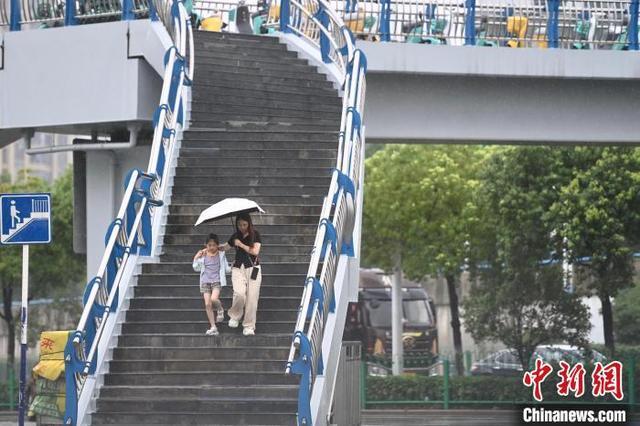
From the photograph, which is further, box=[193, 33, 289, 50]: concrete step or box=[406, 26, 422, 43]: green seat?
box=[406, 26, 422, 43]: green seat

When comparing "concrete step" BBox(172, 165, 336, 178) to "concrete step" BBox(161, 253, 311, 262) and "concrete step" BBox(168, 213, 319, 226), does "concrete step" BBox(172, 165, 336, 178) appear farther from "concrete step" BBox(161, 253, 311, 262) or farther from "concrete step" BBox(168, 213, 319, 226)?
"concrete step" BBox(161, 253, 311, 262)

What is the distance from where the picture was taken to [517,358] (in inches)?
1425

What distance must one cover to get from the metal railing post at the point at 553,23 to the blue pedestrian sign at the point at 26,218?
10874 millimetres

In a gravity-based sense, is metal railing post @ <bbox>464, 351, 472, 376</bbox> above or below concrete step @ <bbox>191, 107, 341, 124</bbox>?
below

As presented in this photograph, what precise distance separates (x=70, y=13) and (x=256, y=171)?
184 inches

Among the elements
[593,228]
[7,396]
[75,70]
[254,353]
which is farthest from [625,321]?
[254,353]

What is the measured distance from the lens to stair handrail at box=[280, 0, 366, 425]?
532 inches

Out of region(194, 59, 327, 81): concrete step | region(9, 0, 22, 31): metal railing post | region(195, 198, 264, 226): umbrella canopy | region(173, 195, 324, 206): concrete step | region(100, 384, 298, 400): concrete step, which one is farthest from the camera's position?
region(9, 0, 22, 31): metal railing post

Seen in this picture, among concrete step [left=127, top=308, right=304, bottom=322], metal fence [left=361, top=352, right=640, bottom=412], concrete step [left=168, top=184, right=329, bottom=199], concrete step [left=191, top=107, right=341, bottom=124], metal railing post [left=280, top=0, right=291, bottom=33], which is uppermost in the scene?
metal railing post [left=280, top=0, right=291, bottom=33]

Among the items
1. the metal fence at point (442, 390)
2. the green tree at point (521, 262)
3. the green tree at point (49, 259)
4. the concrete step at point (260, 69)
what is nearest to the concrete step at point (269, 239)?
the concrete step at point (260, 69)

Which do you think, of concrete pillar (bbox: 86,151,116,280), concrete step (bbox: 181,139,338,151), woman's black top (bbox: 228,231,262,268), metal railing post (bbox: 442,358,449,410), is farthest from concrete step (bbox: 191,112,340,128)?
metal railing post (bbox: 442,358,449,410)

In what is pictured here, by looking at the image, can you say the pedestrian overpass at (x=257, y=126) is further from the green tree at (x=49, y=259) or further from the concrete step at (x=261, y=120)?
the green tree at (x=49, y=259)

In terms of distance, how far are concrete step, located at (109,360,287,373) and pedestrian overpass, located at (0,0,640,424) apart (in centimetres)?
2

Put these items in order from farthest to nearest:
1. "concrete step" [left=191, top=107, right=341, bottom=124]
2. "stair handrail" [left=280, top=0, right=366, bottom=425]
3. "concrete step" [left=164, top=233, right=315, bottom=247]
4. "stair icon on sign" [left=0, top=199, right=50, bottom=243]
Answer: "concrete step" [left=191, top=107, right=341, bottom=124] → "concrete step" [left=164, top=233, right=315, bottom=247] → "stair icon on sign" [left=0, top=199, right=50, bottom=243] → "stair handrail" [left=280, top=0, right=366, bottom=425]
